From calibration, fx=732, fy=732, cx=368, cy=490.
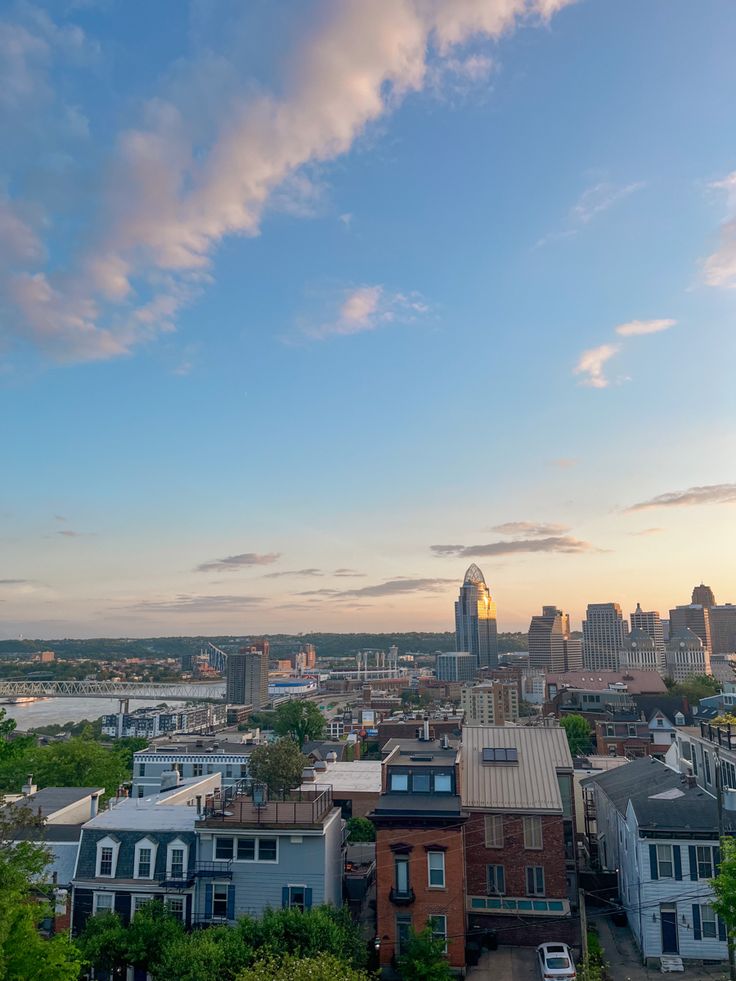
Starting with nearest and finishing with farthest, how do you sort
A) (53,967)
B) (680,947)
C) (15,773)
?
1. (53,967)
2. (680,947)
3. (15,773)

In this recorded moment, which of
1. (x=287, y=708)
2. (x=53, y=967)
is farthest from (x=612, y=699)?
(x=53, y=967)

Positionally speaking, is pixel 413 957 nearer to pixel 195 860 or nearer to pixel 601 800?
pixel 195 860

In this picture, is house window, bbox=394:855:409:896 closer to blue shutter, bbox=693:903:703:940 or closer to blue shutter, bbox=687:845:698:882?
blue shutter, bbox=687:845:698:882

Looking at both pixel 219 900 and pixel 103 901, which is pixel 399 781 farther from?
pixel 103 901

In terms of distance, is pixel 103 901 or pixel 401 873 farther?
pixel 103 901

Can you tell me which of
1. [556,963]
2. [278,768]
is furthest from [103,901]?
[556,963]

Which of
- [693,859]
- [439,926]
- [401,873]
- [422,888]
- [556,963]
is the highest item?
[693,859]

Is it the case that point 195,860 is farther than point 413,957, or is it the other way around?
point 195,860
